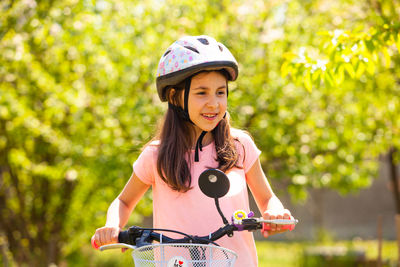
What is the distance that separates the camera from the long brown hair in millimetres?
2754

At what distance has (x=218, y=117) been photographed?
280 centimetres

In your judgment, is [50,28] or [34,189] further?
[34,189]

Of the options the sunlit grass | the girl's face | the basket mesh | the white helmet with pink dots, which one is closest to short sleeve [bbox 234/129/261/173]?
the girl's face

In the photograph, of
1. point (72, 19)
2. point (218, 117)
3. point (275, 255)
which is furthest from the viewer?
point (275, 255)

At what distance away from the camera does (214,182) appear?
2.33 meters

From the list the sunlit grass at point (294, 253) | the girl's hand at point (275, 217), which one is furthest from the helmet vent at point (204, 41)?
the sunlit grass at point (294, 253)

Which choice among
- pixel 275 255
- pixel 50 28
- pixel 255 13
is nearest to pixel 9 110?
pixel 50 28

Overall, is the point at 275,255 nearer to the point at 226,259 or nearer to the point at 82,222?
the point at 82,222

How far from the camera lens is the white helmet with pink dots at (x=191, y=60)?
2.72m

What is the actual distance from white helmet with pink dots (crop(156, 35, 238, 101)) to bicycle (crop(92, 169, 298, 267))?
2.10 ft

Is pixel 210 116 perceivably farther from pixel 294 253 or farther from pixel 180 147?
pixel 294 253

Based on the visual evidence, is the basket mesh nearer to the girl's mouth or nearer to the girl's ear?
the girl's mouth

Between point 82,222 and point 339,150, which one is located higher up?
point 339,150

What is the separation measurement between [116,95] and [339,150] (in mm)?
3468
